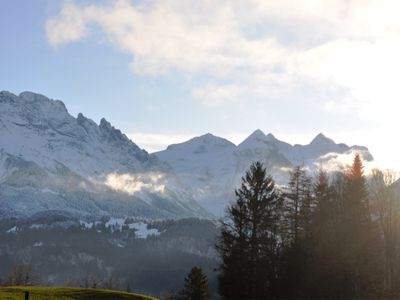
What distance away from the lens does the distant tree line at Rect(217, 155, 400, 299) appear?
174 feet

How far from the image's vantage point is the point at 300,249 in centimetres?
5525

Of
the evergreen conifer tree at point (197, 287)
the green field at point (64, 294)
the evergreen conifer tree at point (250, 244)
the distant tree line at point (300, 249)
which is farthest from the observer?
the evergreen conifer tree at point (197, 287)

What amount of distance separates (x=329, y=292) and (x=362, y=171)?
14.2 metres

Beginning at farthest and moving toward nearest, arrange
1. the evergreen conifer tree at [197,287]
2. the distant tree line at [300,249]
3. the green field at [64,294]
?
the evergreen conifer tree at [197,287]
the distant tree line at [300,249]
the green field at [64,294]

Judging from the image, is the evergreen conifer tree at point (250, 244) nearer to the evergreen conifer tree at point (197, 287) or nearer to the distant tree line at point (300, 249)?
the distant tree line at point (300, 249)

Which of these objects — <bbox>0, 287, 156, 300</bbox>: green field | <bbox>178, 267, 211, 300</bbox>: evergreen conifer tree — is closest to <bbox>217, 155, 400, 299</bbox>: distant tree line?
<bbox>0, 287, 156, 300</bbox>: green field

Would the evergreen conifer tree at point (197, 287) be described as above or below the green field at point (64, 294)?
above

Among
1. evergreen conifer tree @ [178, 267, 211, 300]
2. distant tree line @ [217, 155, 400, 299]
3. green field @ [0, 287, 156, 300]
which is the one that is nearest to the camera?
green field @ [0, 287, 156, 300]

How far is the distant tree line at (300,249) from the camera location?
174 feet

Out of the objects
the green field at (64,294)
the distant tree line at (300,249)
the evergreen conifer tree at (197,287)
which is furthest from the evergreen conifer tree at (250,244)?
the evergreen conifer tree at (197,287)

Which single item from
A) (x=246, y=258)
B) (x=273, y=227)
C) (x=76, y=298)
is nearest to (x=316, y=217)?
(x=273, y=227)

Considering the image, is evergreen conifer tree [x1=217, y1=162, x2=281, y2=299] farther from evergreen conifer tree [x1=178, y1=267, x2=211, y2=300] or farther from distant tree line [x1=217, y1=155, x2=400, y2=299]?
evergreen conifer tree [x1=178, y1=267, x2=211, y2=300]

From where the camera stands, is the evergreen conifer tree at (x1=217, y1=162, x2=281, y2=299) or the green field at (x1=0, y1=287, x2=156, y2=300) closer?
the green field at (x1=0, y1=287, x2=156, y2=300)

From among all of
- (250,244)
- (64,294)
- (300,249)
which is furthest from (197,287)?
(64,294)
